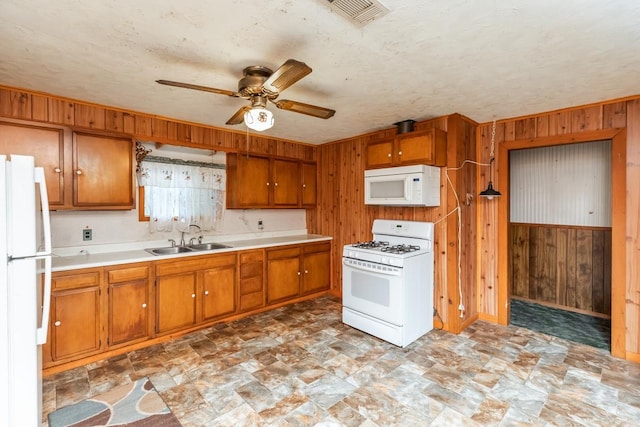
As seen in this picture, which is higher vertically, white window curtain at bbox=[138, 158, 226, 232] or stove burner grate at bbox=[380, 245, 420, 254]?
white window curtain at bbox=[138, 158, 226, 232]

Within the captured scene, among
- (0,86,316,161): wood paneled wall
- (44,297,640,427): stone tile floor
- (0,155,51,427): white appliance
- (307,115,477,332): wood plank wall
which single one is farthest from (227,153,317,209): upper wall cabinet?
(0,155,51,427): white appliance

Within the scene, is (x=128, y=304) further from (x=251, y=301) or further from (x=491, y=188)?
(x=491, y=188)

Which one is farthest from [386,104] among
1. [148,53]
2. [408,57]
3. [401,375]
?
[401,375]

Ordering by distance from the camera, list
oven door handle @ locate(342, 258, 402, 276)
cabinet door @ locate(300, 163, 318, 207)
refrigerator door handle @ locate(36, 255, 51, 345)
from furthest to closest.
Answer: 1. cabinet door @ locate(300, 163, 318, 207)
2. oven door handle @ locate(342, 258, 402, 276)
3. refrigerator door handle @ locate(36, 255, 51, 345)

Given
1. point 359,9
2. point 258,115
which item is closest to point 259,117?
point 258,115

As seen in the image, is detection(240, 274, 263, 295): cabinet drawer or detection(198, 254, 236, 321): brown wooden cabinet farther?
detection(240, 274, 263, 295): cabinet drawer

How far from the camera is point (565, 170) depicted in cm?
416

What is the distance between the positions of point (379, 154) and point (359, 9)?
2287 mm

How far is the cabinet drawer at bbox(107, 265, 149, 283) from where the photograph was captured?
2.88 metres

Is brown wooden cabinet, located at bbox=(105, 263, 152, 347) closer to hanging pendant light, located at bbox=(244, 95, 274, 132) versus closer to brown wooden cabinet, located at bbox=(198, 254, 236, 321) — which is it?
brown wooden cabinet, located at bbox=(198, 254, 236, 321)

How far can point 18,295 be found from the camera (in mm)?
1342

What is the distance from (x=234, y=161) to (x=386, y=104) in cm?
215

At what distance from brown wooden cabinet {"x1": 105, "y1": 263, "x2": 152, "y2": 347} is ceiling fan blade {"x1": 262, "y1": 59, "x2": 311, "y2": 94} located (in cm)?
229

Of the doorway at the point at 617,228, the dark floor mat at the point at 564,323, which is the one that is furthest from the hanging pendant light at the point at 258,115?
the dark floor mat at the point at 564,323
